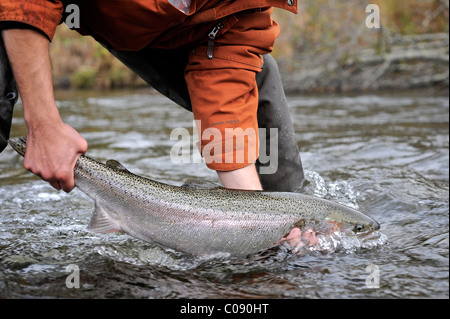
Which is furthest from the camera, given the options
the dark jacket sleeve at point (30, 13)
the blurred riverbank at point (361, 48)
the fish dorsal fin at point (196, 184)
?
the blurred riverbank at point (361, 48)

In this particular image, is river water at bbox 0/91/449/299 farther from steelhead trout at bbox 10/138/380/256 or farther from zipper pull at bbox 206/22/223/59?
zipper pull at bbox 206/22/223/59

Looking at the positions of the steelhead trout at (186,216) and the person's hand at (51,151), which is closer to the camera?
the person's hand at (51,151)

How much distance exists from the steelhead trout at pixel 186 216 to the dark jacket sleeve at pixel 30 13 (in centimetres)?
59

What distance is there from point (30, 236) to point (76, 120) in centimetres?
501

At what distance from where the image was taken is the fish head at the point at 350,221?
8.18 ft

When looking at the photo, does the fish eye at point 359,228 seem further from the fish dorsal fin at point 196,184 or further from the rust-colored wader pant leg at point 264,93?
the rust-colored wader pant leg at point 264,93

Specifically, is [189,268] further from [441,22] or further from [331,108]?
[441,22]

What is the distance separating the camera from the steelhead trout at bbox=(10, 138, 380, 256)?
7.88 ft

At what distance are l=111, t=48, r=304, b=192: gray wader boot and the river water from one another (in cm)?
25

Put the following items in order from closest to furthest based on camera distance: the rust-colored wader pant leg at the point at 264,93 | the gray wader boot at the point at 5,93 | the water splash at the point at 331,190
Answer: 1. the gray wader boot at the point at 5,93
2. the rust-colored wader pant leg at the point at 264,93
3. the water splash at the point at 331,190

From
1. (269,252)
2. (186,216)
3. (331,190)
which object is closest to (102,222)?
(186,216)

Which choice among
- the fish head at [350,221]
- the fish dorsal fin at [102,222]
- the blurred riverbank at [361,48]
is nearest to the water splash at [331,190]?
the fish head at [350,221]
